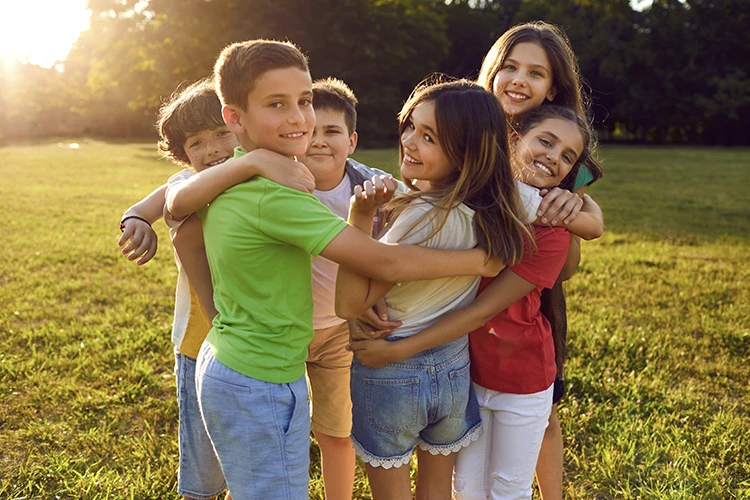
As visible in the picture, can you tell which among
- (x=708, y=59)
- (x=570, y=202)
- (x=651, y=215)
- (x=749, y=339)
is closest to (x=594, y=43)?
(x=708, y=59)

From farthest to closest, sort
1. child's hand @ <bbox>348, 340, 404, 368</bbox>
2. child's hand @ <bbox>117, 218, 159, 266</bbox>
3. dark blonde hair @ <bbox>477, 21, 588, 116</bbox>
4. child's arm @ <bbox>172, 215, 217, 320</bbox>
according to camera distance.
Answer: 1. dark blonde hair @ <bbox>477, 21, 588, 116</bbox>
2. child's hand @ <bbox>117, 218, 159, 266</bbox>
3. child's arm @ <bbox>172, 215, 217, 320</bbox>
4. child's hand @ <bbox>348, 340, 404, 368</bbox>

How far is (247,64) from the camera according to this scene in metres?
1.68

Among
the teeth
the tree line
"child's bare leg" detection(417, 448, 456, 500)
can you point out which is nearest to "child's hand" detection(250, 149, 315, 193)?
the teeth

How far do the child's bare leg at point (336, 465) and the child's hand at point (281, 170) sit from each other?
1173mm

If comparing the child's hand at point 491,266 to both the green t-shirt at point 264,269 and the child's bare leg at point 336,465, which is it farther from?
the child's bare leg at point 336,465

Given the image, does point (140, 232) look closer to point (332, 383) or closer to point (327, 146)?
point (327, 146)

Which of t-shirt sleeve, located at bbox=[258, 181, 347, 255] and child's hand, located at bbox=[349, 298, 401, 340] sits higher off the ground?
t-shirt sleeve, located at bbox=[258, 181, 347, 255]

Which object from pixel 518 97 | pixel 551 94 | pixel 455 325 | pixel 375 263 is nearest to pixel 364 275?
pixel 375 263

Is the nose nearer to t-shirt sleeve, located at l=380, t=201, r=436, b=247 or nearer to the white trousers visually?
t-shirt sleeve, located at l=380, t=201, r=436, b=247

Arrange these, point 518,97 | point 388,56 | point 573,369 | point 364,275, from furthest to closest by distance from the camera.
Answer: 1. point 388,56
2. point 573,369
3. point 518,97
4. point 364,275

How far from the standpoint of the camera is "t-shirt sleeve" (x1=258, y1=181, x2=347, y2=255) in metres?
1.62

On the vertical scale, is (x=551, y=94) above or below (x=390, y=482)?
above

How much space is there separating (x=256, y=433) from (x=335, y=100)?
124 centimetres

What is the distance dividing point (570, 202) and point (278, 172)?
96cm
